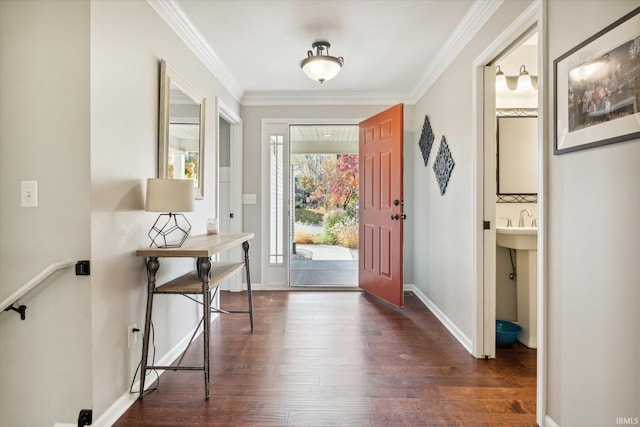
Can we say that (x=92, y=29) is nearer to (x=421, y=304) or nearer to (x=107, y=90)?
(x=107, y=90)

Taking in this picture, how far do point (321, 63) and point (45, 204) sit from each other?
2.13m

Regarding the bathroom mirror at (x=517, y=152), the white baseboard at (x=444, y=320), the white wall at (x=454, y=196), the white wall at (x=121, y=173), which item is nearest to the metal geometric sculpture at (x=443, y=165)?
the white wall at (x=454, y=196)

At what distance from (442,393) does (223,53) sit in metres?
3.17

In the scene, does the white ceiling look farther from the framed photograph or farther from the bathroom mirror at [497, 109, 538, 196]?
the framed photograph

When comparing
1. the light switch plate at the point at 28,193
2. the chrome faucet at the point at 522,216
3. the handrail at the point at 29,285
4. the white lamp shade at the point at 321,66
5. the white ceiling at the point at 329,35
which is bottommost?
the handrail at the point at 29,285

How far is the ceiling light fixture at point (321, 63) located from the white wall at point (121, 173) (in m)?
1.07

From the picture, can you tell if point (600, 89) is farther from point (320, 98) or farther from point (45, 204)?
point (320, 98)

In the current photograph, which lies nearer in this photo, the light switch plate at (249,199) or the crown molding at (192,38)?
Answer: the crown molding at (192,38)

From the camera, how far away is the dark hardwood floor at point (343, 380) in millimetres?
1753

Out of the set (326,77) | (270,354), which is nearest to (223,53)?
(326,77)

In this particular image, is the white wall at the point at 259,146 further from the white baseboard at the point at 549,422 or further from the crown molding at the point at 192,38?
the white baseboard at the point at 549,422

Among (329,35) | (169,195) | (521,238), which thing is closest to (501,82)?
(521,238)

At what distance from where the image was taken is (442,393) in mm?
1964

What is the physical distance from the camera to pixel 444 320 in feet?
10.2
